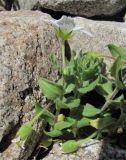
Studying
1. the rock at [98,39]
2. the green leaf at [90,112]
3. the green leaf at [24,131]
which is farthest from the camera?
the rock at [98,39]

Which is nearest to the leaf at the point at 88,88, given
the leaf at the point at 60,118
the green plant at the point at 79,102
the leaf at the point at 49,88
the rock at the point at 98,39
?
the green plant at the point at 79,102

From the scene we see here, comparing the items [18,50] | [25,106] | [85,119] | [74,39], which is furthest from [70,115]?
[74,39]

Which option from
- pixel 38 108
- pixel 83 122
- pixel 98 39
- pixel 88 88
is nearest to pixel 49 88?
pixel 38 108

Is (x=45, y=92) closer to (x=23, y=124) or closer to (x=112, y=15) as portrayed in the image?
(x=23, y=124)

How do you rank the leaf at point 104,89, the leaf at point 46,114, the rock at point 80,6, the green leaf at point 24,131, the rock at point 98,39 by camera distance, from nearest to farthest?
the green leaf at point 24,131 < the leaf at point 46,114 < the leaf at point 104,89 < the rock at point 98,39 < the rock at point 80,6

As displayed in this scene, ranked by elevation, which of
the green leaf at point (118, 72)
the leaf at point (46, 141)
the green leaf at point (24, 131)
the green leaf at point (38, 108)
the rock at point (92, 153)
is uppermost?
the green leaf at point (118, 72)

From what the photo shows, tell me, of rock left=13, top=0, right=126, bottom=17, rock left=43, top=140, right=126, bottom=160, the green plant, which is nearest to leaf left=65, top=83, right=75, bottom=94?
the green plant

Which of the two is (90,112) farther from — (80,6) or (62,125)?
(80,6)

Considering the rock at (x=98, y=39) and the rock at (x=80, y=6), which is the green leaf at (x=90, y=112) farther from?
the rock at (x=80, y=6)
